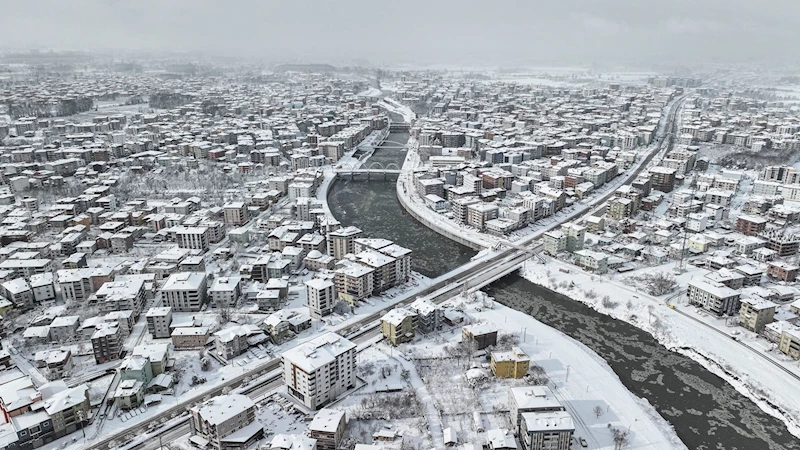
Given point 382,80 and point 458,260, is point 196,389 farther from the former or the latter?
point 382,80

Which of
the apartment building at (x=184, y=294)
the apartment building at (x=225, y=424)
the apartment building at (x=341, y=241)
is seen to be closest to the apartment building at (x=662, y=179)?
the apartment building at (x=341, y=241)

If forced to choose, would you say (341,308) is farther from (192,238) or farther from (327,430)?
(192,238)

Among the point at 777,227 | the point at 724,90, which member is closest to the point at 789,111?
the point at 724,90

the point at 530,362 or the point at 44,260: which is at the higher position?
the point at 44,260

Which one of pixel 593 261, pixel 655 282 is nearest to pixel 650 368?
pixel 655 282

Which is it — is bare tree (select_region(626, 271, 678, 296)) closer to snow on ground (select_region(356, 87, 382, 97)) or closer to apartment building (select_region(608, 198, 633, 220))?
apartment building (select_region(608, 198, 633, 220))

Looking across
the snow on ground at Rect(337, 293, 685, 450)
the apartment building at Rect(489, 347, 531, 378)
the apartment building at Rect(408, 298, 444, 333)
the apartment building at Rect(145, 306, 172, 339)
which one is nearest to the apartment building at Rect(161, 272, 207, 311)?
the apartment building at Rect(145, 306, 172, 339)
